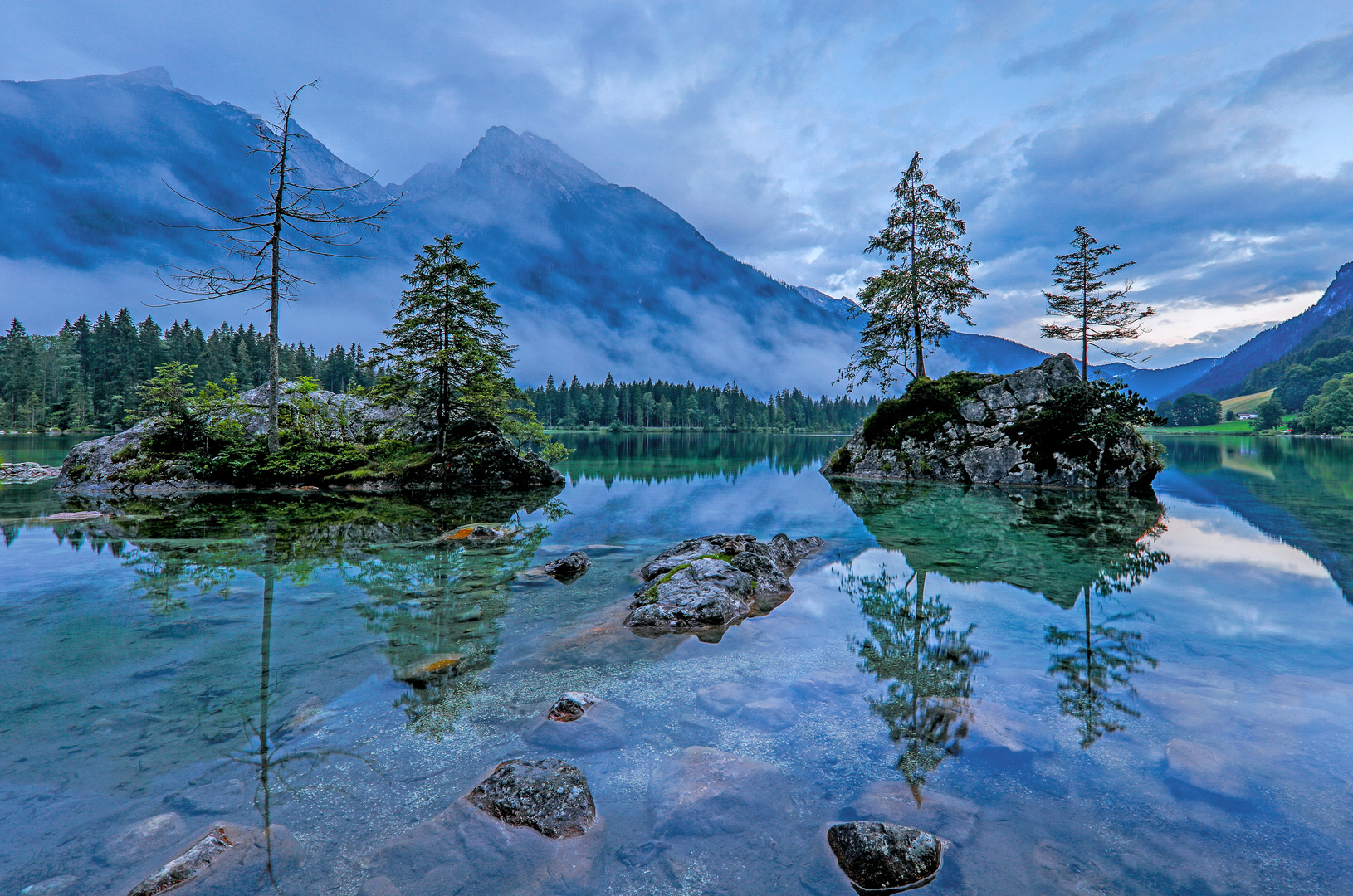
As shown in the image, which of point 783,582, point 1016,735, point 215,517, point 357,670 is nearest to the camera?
point 1016,735

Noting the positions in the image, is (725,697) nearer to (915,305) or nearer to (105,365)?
(915,305)

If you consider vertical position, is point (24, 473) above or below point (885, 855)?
above

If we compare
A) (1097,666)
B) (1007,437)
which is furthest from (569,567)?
(1007,437)

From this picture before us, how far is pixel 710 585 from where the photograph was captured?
9.73 metres

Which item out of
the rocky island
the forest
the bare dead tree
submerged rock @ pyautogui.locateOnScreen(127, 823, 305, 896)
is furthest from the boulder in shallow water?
the forest

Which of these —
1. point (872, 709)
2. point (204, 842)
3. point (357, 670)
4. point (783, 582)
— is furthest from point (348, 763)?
point (783, 582)

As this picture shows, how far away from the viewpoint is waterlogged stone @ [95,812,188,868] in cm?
362

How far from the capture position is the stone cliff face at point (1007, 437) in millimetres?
27359

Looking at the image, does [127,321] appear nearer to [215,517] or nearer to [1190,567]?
[215,517]

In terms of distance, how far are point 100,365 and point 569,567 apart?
116571 mm

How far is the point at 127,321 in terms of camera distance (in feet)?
285

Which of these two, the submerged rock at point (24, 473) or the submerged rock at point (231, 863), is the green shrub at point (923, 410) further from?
the submerged rock at point (24, 473)

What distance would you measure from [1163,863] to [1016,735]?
1.68 metres

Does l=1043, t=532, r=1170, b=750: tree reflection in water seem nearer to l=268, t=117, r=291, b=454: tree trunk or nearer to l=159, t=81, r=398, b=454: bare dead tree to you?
l=159, t=81, r=398, b=454: bare dead tree
